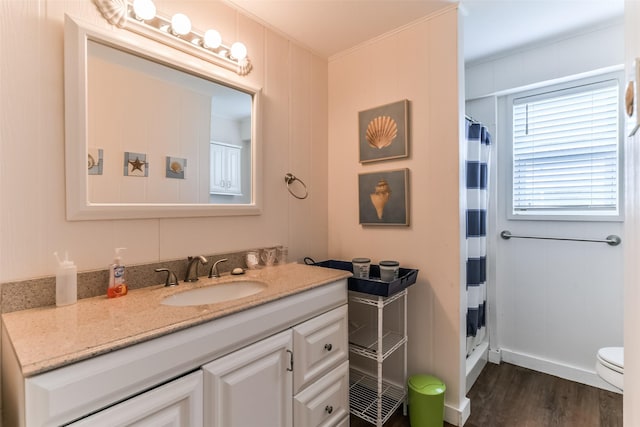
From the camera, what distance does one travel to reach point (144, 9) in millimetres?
1249

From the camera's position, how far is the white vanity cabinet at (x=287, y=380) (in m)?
0.99

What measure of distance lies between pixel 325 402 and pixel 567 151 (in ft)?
7.63

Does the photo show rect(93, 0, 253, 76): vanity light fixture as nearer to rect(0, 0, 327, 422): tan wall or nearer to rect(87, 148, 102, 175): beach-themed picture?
rect(0, 0, 327, 422): tan wall

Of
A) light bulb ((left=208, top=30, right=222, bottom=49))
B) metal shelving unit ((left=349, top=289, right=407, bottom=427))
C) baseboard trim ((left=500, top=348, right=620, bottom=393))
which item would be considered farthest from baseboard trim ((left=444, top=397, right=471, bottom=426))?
light bulb ((left=208, top=30, right=222, bottom=49))

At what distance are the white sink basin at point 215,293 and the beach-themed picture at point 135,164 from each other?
1.80 ft

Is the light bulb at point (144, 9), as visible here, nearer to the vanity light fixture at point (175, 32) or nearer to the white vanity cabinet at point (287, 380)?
the vanity light fixture at point (175, 32)

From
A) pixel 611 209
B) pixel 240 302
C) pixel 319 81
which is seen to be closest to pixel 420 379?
pixel 240 302

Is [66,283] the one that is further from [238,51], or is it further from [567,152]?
[567,152]

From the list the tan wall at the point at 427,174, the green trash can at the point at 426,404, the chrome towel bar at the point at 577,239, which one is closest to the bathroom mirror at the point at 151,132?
the tan wall at the point at 427,174

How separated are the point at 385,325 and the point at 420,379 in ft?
1.21

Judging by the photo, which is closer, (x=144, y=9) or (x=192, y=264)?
(x=144, y=9)

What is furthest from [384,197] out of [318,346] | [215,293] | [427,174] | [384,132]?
[215,293]

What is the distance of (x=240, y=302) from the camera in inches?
41.9

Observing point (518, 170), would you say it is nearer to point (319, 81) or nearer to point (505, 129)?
point (505, 129)
